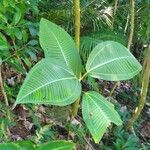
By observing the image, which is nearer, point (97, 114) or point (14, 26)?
point (97, 114)

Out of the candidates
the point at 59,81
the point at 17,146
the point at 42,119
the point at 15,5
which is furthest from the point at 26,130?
the point at 17,146

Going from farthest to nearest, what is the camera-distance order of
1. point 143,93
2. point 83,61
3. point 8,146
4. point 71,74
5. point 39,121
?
point 83,61
point 143,93
point 39,121
point 71,74
point 8,146

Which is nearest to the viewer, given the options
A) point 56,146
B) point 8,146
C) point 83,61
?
point 8,146

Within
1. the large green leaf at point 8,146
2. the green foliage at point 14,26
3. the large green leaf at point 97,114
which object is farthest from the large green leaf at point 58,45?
the large green leaf at point 8,146

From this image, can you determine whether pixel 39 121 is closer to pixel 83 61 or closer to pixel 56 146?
pixel 83 61

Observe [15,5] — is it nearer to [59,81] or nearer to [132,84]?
[59,81]

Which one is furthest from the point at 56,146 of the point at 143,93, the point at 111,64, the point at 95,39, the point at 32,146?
the point at 95,39

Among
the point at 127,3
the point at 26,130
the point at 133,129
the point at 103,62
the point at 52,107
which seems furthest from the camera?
the point at 127,3

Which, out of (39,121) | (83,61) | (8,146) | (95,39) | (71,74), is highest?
(71,74)

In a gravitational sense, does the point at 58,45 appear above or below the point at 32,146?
above
